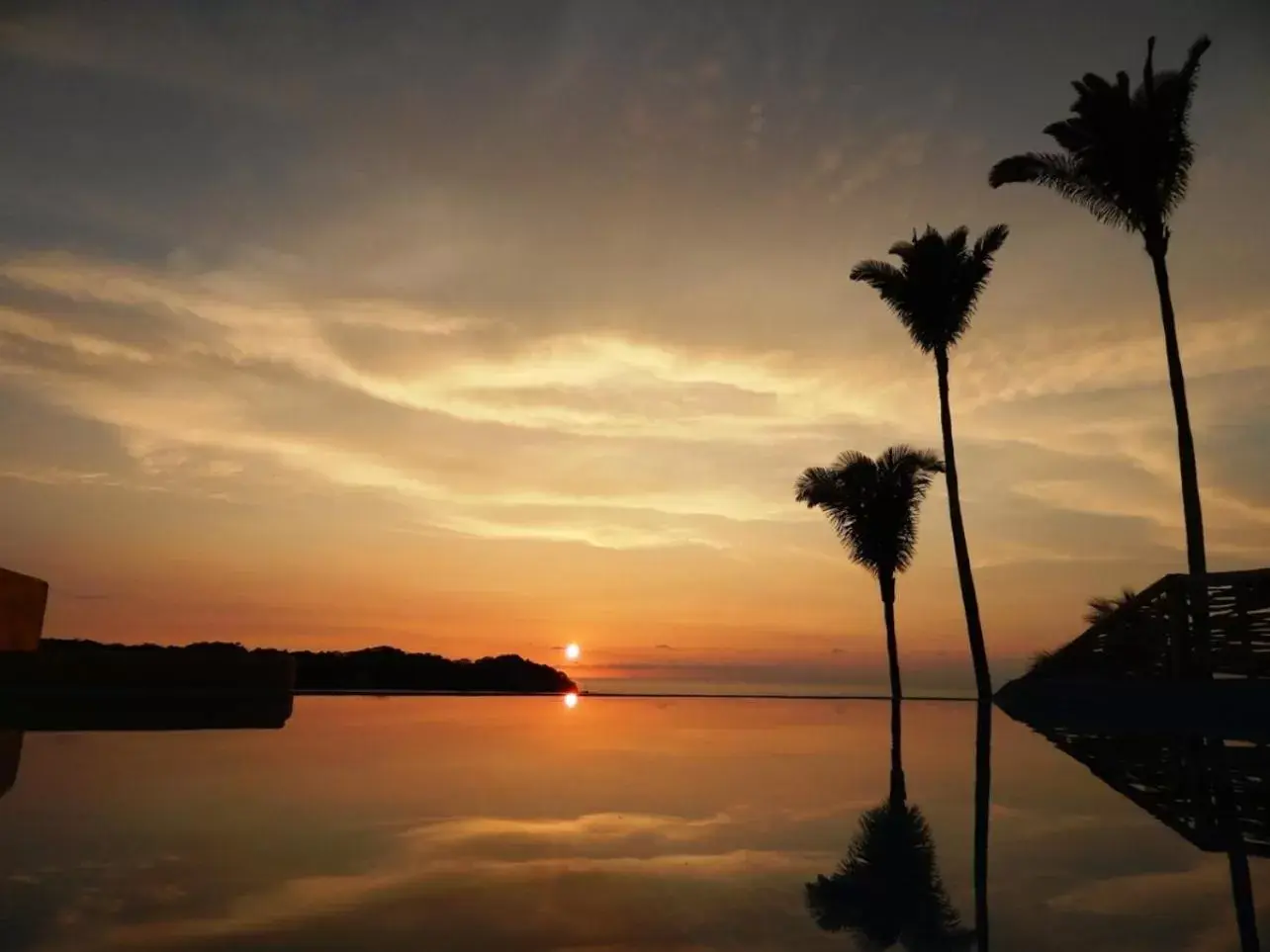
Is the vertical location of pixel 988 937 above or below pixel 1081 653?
Answer: below

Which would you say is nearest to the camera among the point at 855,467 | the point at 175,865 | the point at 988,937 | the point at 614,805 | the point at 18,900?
the point at 988,937

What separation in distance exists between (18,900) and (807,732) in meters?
13.2

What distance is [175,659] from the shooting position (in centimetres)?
1761

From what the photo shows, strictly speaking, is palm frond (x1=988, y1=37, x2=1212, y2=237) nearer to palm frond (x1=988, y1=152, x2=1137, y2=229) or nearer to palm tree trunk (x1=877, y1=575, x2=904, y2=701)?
palm frond (x1=988, y1=152, x2=1137, y2=229)

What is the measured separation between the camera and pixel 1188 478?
17.3 meters

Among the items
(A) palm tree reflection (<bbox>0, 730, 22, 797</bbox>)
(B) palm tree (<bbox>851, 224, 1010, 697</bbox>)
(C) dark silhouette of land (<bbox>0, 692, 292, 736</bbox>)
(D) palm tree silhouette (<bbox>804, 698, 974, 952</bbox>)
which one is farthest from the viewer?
(B) palm tree (<bbox>851, 224, 1010, 697</bbox>)

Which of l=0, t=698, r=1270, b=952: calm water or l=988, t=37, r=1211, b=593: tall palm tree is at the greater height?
l=988, t=37, r=1211, b=593: tall palm tree

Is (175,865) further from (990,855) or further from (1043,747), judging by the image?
(1043,747)

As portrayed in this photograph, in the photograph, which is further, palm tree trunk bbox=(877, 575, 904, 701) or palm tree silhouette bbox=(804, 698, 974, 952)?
palm tree trunk bbox=(877, 575, 904, 701)

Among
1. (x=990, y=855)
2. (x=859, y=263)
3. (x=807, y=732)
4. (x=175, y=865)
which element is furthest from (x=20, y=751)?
(x=859, y=263)

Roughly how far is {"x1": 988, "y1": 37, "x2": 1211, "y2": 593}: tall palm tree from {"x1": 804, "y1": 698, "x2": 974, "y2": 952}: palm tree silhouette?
48.6 feet

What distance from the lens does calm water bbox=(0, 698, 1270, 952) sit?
3.88 m

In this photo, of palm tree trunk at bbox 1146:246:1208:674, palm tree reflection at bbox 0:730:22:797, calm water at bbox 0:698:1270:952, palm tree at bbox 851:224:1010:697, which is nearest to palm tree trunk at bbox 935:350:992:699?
palm tree at bbox 851:224:1010:697

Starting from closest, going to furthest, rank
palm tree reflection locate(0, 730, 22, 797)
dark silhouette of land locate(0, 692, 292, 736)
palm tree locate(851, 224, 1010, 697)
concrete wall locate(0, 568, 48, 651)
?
palm tree reflection locate(0, 730, 22, 797), dark silhouette of land locate(0, 692, 292, 736), concrete wall locate(0, 568, 48, 651), palm tree locate(851, 224, 1010, 697)
